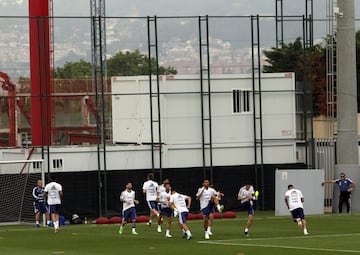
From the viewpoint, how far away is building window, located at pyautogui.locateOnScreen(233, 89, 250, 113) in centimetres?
5697

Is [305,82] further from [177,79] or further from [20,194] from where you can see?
[20,194]

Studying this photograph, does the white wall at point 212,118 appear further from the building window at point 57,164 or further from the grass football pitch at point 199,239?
the grass football pitch at point 199,239

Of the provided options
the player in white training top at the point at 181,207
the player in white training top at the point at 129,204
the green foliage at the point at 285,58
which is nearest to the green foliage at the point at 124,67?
the green foliage at the point at 285,58

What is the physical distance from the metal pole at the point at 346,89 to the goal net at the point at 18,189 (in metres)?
14.4

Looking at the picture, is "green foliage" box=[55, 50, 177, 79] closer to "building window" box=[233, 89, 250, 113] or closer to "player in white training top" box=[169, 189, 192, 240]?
"building window" box=[233, 89, 250, 113]

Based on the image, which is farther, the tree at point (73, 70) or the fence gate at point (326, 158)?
the tree at point (73, 70)

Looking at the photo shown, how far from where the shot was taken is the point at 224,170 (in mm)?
56844

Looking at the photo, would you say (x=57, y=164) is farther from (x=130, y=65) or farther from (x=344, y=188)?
(x=130, y=65)

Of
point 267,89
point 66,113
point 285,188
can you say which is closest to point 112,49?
point 66,113

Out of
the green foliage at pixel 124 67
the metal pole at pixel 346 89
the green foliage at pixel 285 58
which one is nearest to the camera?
the metal pole at pixel 346 89

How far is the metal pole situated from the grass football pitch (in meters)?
6.36

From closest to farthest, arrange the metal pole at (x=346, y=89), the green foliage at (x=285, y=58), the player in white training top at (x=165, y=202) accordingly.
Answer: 1. the player in white training top at (x=165, y=202)
2. the metal pole at (x=346, y=89)
3. the green foliage at (x=285, y=58)

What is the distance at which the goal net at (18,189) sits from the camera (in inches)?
2020

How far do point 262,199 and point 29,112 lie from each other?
12.2 metres
